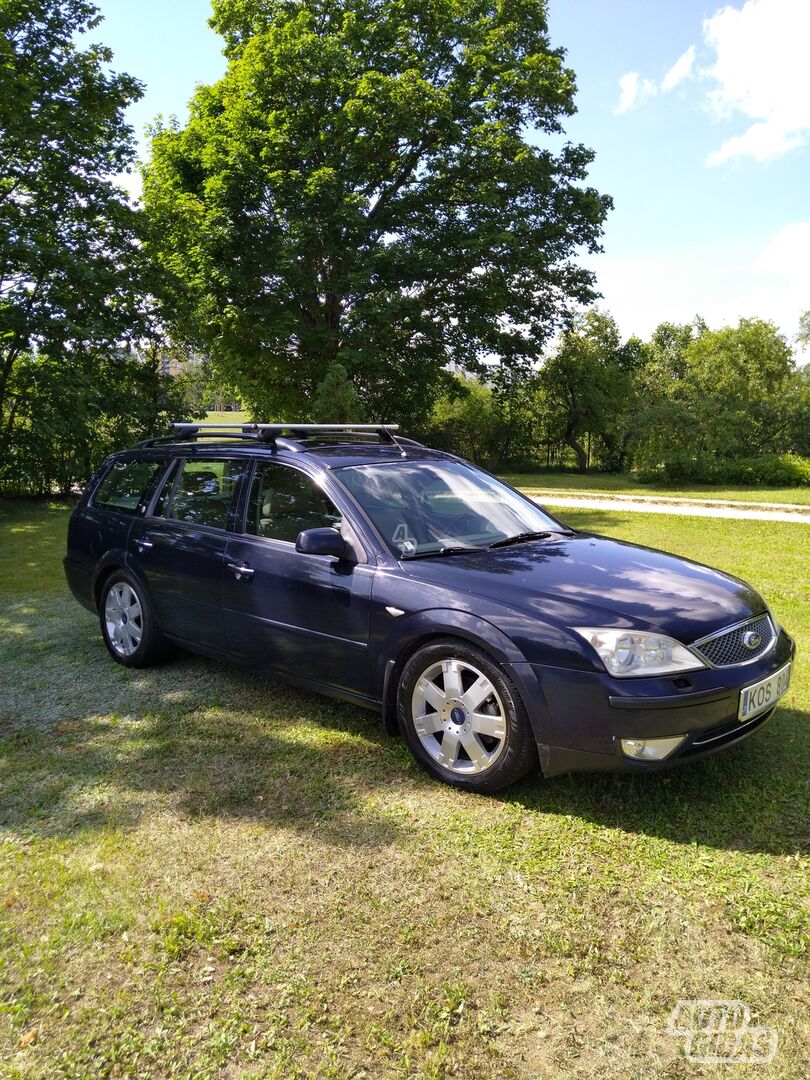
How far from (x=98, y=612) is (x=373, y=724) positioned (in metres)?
2.71

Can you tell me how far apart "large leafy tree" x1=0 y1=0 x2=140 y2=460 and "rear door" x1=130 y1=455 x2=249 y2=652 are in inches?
482

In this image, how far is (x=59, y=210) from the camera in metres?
17.2

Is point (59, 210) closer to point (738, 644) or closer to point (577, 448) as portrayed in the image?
point (738, 644)

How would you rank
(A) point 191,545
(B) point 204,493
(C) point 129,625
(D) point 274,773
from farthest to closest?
(C) point 129,625 → (B) point 204,493 → (A) point 191,545 → (D) point 274,773

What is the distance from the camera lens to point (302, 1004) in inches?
94.1

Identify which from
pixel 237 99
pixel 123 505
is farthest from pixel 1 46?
pixel 123 505

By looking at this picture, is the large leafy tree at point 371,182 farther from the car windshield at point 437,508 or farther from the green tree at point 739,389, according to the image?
the car windshield at point 437,508

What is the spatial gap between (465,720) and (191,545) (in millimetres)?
2353

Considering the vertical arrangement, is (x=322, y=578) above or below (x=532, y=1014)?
above

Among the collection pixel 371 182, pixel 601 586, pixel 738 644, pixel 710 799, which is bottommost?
pixel 710 799

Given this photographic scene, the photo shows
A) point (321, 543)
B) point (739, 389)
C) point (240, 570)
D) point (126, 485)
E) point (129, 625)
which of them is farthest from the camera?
point (739, 389)

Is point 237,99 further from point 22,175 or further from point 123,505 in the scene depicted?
point 123,505

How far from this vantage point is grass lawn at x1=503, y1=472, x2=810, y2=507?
19823mm

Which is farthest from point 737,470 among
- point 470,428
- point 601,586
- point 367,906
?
point 367,906
